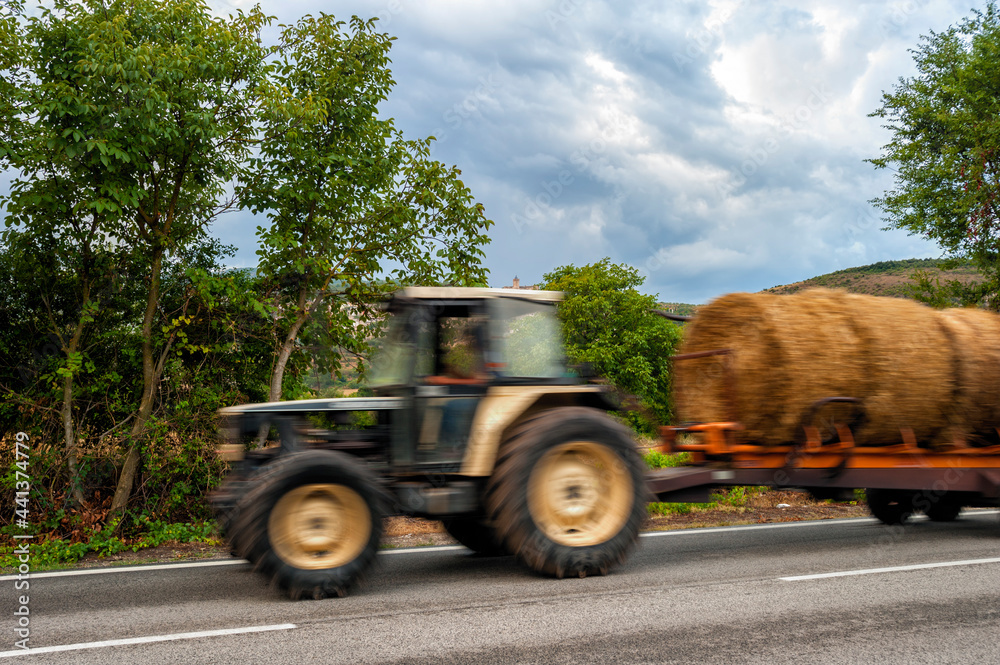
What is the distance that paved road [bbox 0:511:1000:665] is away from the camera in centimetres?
402

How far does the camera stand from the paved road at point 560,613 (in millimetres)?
4023

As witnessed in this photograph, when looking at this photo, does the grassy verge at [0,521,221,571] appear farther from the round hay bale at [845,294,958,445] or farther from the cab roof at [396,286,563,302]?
the round hay bale at [845,294,958,445]

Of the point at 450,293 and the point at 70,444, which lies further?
the point at 70,444

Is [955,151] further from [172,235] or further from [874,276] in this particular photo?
[874,276]

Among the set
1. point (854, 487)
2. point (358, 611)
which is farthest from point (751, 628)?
point (854, 487)

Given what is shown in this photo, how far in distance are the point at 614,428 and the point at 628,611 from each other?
158cm

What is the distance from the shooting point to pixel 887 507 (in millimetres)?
8750

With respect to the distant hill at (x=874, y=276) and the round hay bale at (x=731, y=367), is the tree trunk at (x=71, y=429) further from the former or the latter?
the distant hill at (x=874, y=276)

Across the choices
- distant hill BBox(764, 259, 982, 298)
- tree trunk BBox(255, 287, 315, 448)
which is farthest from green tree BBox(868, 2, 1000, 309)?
distant hill BBox(764, 259, 982, 298)

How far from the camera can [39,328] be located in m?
8.99

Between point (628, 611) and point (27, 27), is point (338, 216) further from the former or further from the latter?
point (628, 611)

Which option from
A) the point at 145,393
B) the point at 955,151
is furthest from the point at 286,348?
the point at 955,151

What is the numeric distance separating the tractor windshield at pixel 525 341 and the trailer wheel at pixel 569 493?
40cm

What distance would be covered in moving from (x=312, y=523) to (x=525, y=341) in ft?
7.06
